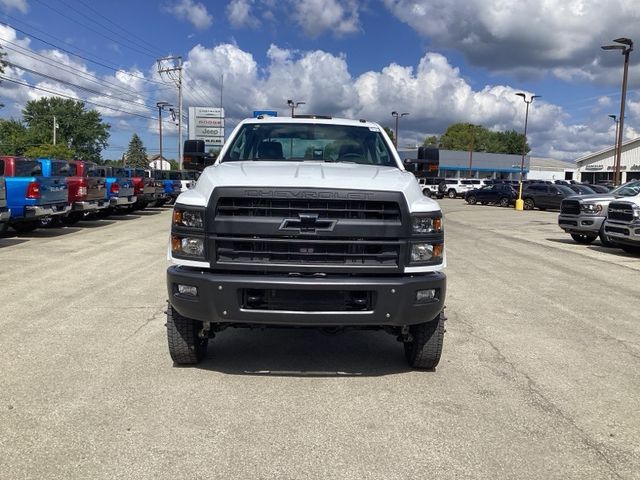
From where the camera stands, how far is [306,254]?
161 inches

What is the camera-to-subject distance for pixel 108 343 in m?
5.36

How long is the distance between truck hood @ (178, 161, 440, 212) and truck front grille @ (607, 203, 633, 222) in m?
9.94

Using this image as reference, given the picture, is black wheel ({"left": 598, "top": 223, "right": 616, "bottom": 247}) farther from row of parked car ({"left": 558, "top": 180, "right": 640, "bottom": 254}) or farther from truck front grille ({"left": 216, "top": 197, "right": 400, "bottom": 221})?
truck front grille ({"left": 216, "top": 197, "right": 400, "bottom": 221})

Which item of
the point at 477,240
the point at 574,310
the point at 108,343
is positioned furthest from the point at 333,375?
the point at 477,240

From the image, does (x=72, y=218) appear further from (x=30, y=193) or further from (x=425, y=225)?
(x=425, y=225)

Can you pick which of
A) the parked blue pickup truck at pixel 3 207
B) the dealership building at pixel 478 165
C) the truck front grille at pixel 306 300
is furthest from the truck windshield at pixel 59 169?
the dealership building at pixel 478 165

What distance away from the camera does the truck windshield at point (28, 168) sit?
14.3 m

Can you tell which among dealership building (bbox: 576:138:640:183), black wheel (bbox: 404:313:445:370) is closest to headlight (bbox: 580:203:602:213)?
black wheel (bbox: 404:313:445:370)

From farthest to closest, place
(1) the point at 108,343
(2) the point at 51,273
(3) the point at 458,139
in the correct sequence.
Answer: (3) the point at 458,139 < (2) the point at 51,273 < (1) the point at 108,343

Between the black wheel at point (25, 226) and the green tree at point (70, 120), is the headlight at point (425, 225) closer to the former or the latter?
the black wheel at point (25, 226)

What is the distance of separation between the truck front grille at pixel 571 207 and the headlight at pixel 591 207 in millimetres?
201

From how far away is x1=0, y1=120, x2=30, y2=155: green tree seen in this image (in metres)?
84.9

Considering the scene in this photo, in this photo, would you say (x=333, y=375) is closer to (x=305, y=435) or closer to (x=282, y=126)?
(x=305, y=435)

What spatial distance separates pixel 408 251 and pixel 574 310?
13.8ft
